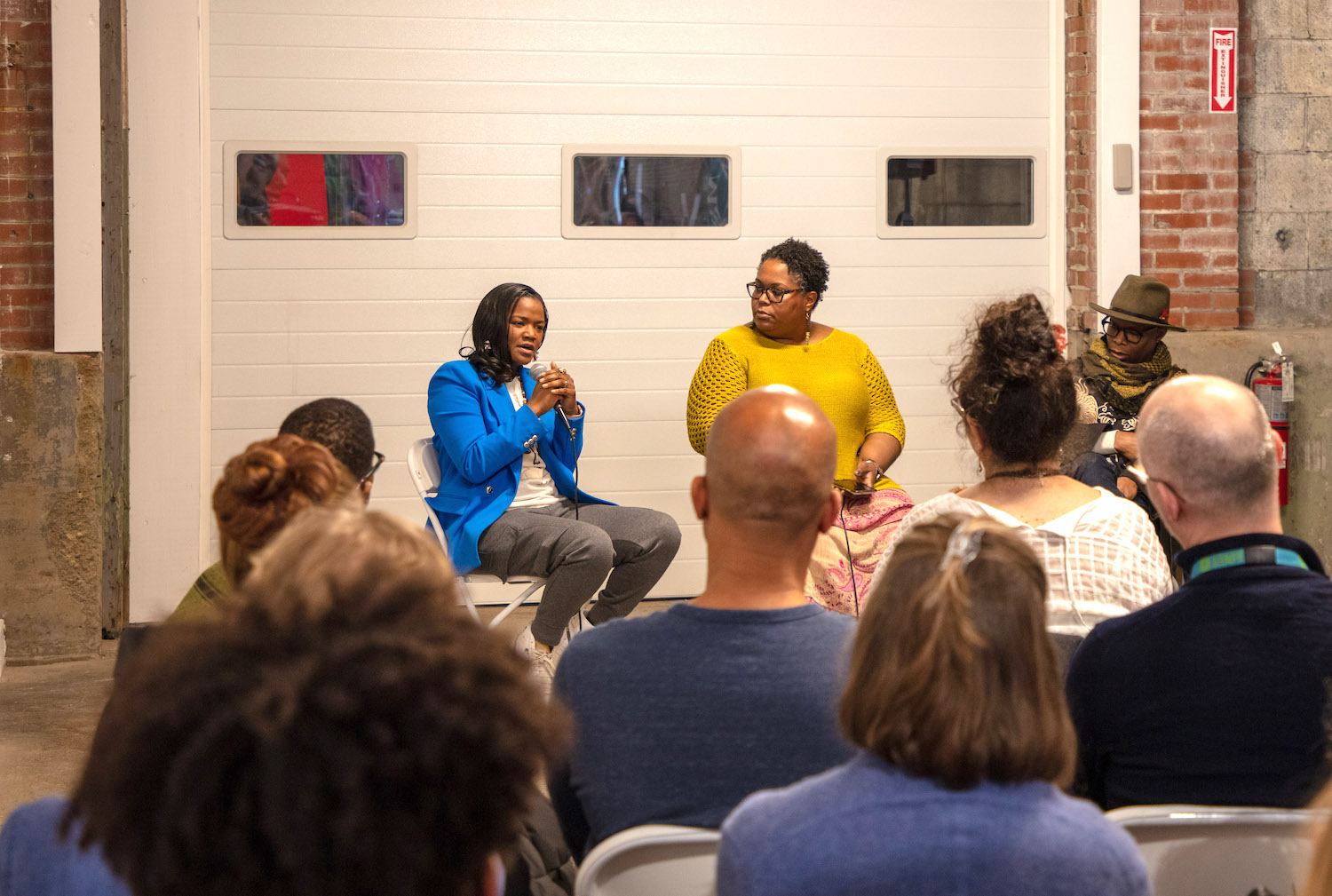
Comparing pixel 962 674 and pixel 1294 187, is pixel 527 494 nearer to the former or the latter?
pixel 962 674

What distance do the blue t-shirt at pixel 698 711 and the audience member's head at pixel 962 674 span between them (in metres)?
0.37

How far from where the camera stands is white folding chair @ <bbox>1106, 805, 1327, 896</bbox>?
153cm

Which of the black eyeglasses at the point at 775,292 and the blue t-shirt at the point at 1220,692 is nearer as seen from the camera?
the blue t-shirt at the point at 1220,692

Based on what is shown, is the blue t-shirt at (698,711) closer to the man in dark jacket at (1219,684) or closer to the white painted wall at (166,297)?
the man in dark jacket at (1219,684)

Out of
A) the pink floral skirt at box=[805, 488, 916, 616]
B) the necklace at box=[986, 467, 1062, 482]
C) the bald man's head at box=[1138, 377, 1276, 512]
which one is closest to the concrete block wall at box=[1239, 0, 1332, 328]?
the pink floral skirt at box=[805, 488, 916, 616]

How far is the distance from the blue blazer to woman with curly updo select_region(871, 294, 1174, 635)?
1.66 meters

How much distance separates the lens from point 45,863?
3.85 feet

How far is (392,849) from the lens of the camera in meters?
0.85

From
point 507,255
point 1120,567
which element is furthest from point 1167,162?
point 1120,567

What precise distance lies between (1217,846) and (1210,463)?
595mm

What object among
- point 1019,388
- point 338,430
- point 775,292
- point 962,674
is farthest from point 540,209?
point 962,674

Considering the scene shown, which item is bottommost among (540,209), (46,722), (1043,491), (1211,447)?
(46,722)

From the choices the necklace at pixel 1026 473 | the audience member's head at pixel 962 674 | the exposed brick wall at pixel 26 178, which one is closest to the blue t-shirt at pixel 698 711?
the audience member's head at pixel 962 674

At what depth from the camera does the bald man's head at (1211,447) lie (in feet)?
6.16
